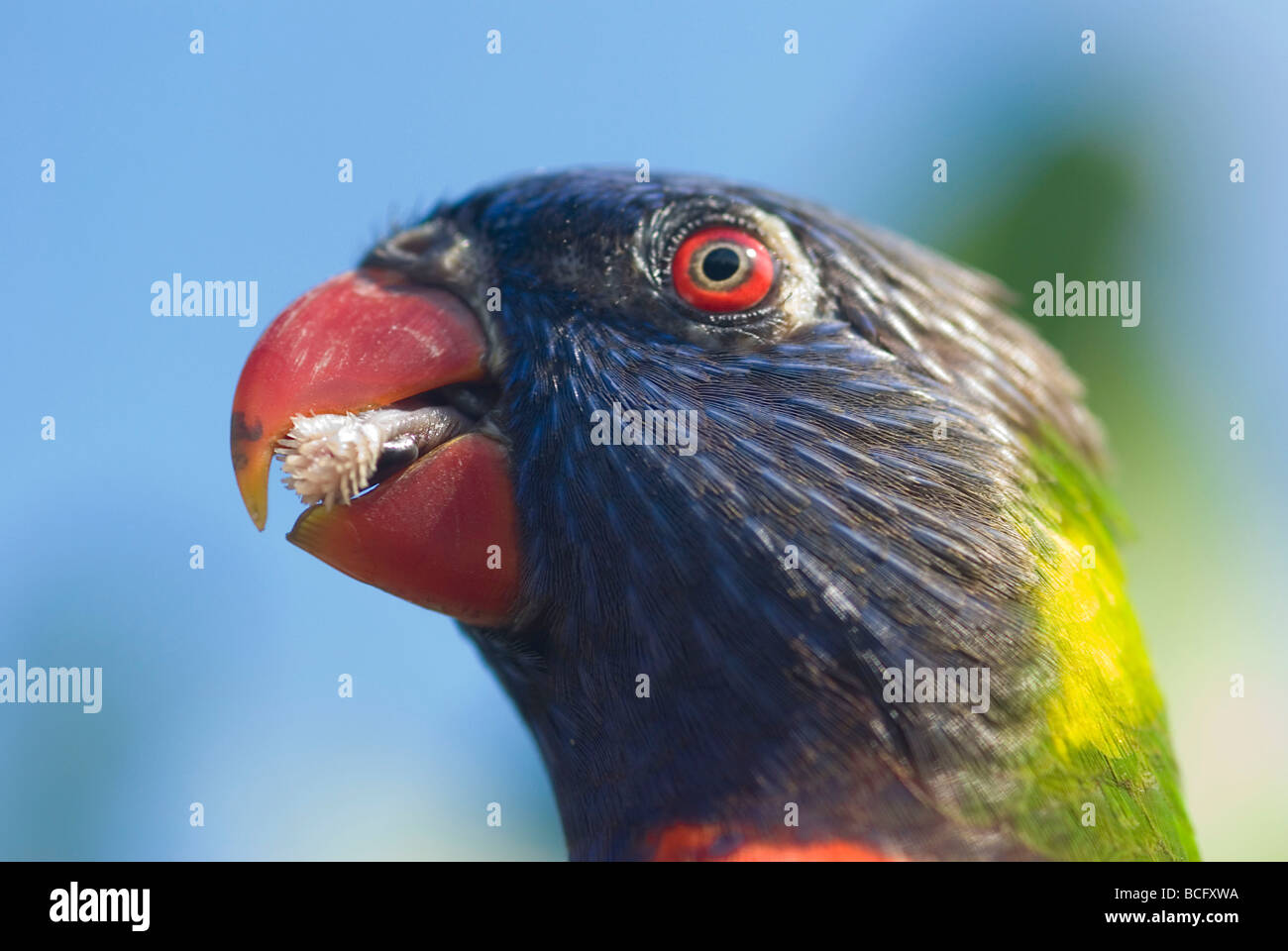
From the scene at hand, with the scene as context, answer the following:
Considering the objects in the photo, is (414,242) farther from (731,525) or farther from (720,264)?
(731,525)

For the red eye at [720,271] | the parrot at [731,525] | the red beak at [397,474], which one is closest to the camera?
the parrot at [731,525]

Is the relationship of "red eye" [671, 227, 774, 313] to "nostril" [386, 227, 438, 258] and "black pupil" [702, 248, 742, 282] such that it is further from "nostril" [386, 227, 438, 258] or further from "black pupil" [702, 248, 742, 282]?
"nostril" [386, 227, 438, 258]

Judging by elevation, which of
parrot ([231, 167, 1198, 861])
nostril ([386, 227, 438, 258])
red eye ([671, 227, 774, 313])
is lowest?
parrot ([231, 167, 1198, 861])

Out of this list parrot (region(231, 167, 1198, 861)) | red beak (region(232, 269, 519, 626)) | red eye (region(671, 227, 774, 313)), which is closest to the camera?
parrot (region(231, 167, 1198, 861))

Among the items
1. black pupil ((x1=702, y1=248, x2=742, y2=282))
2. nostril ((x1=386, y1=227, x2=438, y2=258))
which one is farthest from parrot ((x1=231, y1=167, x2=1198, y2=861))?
nostril ((x1=386, y1=227, x2=438, y2=258))

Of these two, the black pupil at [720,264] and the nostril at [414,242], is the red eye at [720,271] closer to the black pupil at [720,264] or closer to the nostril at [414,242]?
the black pupil at [720,264]

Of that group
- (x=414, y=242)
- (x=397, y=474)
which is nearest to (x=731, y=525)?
(x=397, y=474)

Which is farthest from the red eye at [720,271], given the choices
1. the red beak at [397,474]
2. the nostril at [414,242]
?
the nostril at [414,242]
